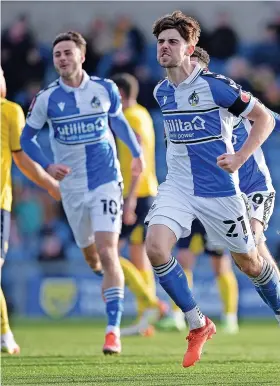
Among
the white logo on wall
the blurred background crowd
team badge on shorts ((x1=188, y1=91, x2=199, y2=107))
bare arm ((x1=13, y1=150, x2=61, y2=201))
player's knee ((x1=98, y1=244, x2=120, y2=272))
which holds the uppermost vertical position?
team badge on shorts ((x1=188, y1=91, x2=199, y2=107))

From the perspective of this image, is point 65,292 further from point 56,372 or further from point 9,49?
point 56,372

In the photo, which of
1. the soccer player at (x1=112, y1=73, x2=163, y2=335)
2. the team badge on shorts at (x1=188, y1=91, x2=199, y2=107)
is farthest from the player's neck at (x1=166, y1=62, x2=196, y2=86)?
the soccer player at (x1=112, y1=73, x2=163, y2=335)

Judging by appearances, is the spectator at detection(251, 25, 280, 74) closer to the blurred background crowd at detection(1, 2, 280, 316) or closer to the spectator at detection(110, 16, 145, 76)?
the blurred background crowd at detection(1, 2, 280, 316)

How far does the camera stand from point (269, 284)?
24.3ft

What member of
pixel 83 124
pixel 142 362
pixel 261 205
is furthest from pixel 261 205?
pixel 83 124

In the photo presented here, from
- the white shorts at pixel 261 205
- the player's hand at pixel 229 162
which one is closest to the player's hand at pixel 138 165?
the white shorts at pixel 261 205

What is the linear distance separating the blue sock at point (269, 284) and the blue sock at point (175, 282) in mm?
611

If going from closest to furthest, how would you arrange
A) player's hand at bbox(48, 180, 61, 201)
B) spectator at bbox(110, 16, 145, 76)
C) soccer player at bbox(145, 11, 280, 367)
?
soccer player at bbox(145, 11, 280, 367) < player's hand at bbox(48, 180, 61, 201) < spectator at bbox(110, 16, 145, 76)

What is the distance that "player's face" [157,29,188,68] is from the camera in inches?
277

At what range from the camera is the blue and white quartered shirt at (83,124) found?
9.13 metres

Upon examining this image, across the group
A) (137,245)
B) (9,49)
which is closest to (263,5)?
(9,49)

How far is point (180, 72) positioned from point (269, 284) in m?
1.74

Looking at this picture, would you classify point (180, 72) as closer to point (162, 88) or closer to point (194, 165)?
point (162, 88)

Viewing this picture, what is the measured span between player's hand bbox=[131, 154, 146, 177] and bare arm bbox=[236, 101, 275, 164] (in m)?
2.63
